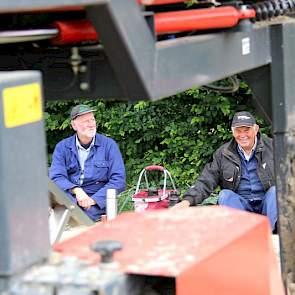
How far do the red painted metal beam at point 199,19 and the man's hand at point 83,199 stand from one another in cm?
364

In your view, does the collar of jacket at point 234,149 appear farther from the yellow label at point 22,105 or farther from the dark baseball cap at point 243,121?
the yellow label at point 22,105

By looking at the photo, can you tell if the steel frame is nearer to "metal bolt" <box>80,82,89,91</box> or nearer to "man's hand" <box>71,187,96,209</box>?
"metal bolt" <box>80,82,89,91</box>

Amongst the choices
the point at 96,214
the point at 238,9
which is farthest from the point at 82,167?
the point at 238,9

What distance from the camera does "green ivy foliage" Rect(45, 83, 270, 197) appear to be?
9633 millimetres

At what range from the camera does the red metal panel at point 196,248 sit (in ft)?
6.77

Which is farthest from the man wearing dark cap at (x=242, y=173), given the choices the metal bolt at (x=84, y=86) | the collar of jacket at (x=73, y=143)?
the metal bolt at (x=84, y=86)

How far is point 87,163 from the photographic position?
267 inches

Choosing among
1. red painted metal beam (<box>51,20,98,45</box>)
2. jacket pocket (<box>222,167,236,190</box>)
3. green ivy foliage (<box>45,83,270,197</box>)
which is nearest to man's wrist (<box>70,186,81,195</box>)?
jacket pocket (<box>222,167,236,190</box>)

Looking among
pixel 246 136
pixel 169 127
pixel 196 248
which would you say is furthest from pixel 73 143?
pixel 196 248

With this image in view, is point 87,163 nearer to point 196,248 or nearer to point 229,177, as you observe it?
point 229,177

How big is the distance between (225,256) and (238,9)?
108 cm

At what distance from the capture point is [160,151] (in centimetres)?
1033

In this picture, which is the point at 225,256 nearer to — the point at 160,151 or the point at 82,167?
the point at 82,167

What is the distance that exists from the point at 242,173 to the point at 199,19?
363 cm
